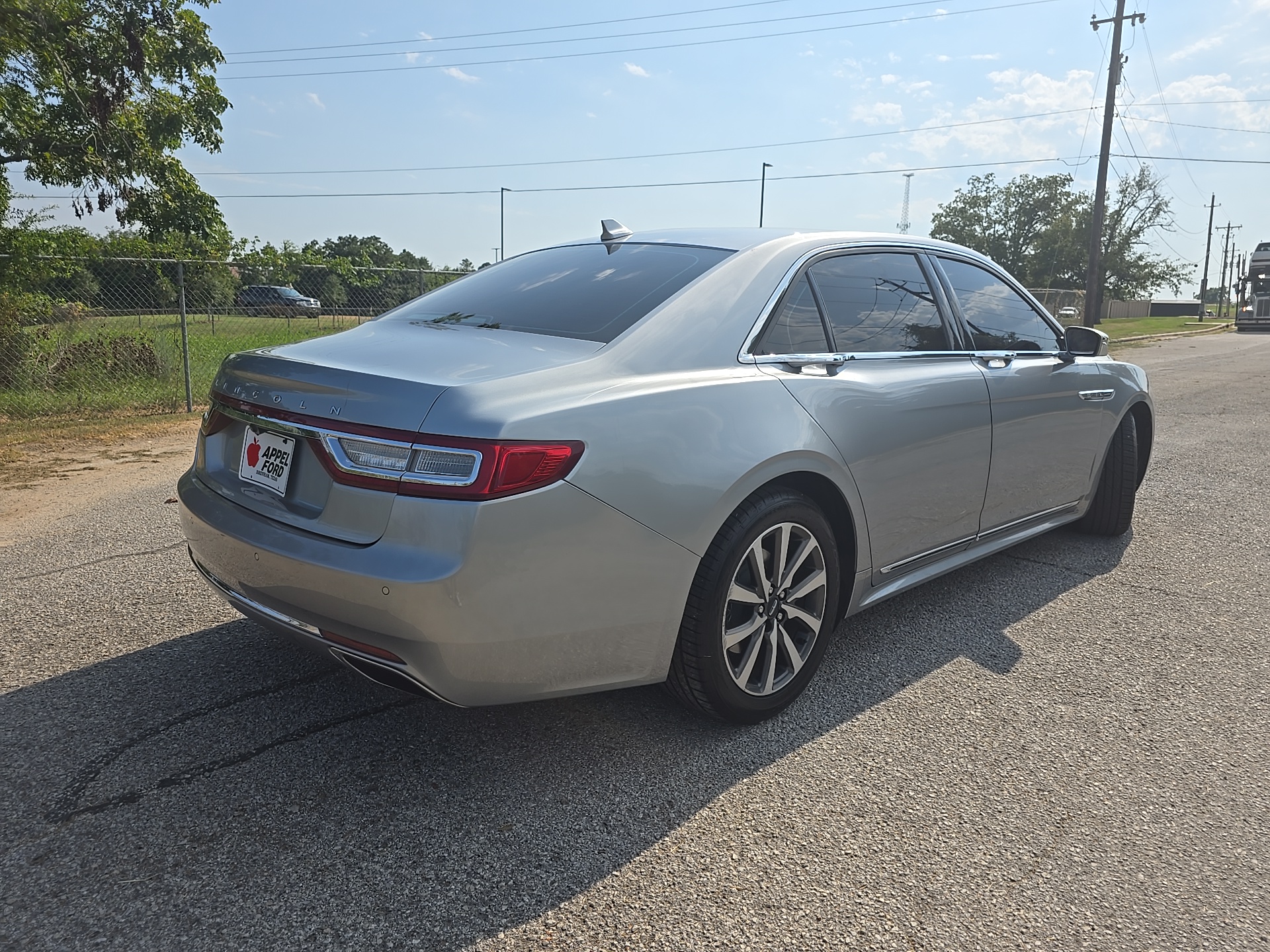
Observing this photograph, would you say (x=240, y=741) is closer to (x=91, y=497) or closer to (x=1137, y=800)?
(x=1137, y=800)

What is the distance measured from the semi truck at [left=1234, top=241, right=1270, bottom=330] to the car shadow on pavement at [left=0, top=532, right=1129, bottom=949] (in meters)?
50.5

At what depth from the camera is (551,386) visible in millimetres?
2482

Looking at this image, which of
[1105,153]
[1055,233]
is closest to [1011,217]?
[1055,233]

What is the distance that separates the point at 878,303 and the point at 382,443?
82.9 inches

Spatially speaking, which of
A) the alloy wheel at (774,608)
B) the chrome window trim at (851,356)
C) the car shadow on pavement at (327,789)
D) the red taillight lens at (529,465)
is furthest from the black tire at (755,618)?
the red taillight lens at (529,465)

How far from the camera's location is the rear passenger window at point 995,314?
408cm

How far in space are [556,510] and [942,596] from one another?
260cm

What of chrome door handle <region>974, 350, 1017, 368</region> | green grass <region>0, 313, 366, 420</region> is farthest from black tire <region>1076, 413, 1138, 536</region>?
green grass <region>0, 313, 366, 420</region>

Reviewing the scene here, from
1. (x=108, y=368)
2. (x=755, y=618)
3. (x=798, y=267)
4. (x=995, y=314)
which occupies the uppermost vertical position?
(x=798, y=267)

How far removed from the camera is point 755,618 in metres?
2.95

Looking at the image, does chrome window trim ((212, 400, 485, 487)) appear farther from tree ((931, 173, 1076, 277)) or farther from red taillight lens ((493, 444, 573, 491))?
tree ((931, 173, 1076, 277))

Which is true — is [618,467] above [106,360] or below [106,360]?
above

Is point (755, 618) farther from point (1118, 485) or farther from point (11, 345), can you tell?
point (11, 345)

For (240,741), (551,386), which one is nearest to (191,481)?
(240,741)
